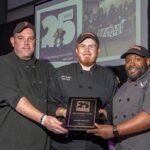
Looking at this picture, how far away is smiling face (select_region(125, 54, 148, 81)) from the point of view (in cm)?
217

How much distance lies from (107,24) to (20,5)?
6.87ft

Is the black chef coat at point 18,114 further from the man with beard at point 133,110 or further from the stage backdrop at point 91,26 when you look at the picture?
the stage backdrop at point 91,26

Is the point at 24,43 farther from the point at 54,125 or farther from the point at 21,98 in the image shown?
the point at 54,125

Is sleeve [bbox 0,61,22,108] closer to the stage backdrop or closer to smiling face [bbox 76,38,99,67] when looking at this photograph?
smiling face [bbox 76,38,99,67]

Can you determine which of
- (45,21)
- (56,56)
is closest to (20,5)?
(45,21)

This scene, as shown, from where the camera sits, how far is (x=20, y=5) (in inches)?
209

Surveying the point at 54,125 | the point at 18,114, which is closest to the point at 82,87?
the point at 54,125

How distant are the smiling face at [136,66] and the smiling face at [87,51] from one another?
0.67 feet

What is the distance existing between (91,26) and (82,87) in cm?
154

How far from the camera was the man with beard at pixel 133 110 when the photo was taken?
6.71ft

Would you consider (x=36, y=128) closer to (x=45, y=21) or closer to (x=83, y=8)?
(x=83, y=8)

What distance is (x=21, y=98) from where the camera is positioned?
2227mm

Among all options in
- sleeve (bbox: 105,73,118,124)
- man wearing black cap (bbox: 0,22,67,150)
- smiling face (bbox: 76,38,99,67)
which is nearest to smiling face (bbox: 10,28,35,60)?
man wearing black cap (bbox: 0,22,67,150)

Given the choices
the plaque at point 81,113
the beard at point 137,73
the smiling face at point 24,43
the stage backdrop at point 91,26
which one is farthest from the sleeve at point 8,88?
the stage backdrop at point 91,26
